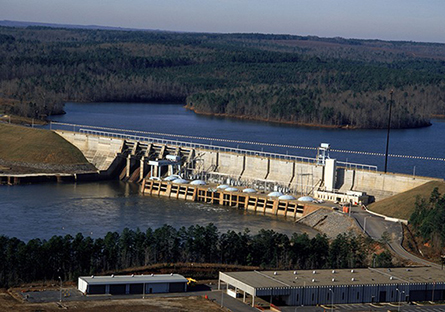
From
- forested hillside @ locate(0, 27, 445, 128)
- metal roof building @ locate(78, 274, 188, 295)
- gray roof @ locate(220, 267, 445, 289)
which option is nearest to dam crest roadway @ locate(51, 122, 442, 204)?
gray roof @ locate(220, 267, 445, 289)

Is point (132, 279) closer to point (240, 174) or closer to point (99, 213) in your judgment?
point (99, 213)

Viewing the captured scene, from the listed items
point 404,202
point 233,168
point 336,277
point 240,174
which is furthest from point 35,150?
point 336,277

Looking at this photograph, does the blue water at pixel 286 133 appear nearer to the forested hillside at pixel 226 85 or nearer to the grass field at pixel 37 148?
the forested hillside at pixel 226 85

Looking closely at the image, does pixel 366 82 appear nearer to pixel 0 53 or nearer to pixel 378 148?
pixel 378 148

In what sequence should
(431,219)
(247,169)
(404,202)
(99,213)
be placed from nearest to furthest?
1. (431,219)
2. (404,202)
3. (99,213)
4. (247,169)

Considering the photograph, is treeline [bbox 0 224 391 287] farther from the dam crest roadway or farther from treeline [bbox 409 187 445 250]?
the dam crest roadway

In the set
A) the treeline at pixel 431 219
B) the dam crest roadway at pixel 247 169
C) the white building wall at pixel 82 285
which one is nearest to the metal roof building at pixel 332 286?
the white building wall at pixel 82 285
